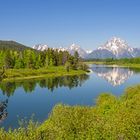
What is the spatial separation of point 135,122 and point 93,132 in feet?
29.5

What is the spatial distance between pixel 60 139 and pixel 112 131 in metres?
5.26

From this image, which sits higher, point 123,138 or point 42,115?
point 123,138

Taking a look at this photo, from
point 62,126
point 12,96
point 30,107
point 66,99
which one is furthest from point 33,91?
point 62,126

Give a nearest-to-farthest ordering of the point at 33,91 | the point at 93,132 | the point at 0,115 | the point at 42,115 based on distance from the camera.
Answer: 1. the point at 0,115
2. the point at 93,132
3. the point at 42,115
4. the point at 33,91

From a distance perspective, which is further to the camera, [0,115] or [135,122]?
[135,122]

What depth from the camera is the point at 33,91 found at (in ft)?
416

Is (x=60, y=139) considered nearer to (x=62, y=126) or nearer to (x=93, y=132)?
(x=93, y=132)

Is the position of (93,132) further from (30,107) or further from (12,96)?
(12,96)

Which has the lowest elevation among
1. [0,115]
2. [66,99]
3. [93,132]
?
[66,99]

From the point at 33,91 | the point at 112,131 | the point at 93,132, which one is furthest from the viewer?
the point at 33,91

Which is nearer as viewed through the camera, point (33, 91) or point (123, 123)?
point (123, 123)

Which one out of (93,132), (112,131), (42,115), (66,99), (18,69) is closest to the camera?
(93,132)

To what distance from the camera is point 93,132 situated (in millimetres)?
30656

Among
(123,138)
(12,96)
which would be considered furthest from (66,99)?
(123,138)
